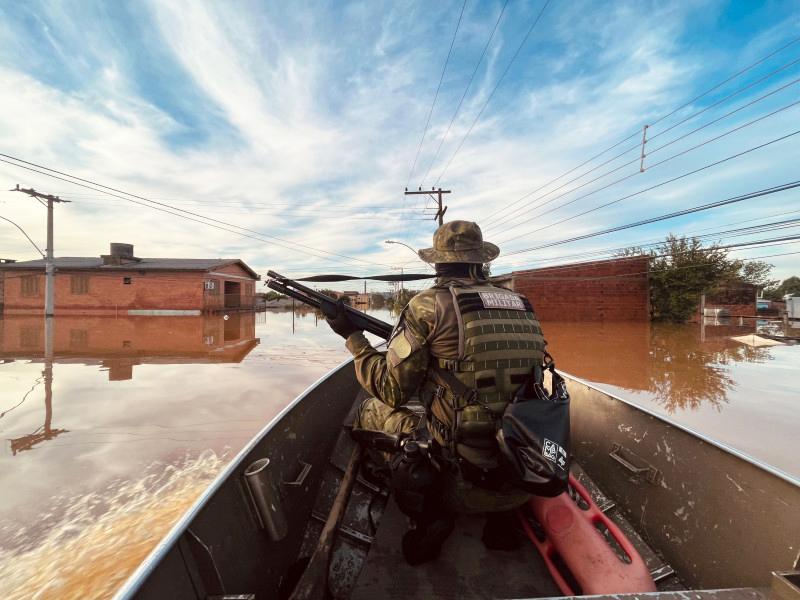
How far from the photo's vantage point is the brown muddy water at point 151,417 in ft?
9.27

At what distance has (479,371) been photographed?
1770 millimetres

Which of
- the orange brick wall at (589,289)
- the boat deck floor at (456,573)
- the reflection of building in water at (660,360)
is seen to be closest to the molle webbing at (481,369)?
the boat deck floor at (456,573)

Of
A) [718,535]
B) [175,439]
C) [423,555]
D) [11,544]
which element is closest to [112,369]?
[175,439]

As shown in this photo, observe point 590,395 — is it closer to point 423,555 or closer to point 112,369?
point 423,555

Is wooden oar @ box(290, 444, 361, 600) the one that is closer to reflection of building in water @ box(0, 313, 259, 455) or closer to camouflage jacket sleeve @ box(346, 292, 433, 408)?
camouflage jacket sleeve @ box(346, 292, 433, 408)

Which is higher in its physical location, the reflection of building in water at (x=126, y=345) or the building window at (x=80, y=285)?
the building window at (x=80, y=285)

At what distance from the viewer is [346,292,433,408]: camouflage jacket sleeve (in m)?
1.86

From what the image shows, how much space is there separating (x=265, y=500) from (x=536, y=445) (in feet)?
4.07

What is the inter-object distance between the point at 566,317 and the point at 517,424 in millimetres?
23202

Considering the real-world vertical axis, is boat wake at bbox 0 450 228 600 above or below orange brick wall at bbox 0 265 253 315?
below

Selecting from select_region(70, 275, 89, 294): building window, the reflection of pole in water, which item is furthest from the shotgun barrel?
select_region(70, 275, 89, 294): building window

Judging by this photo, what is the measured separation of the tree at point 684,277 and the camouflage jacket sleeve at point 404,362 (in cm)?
2492

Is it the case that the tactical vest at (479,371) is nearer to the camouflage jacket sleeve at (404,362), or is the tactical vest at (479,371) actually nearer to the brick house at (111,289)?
the camouflage jacket sleeve at (404,362)

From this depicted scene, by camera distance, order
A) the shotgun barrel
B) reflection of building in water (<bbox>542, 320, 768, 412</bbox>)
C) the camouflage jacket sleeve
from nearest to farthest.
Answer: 1. the camouflage jacket sleeve
2. the shotgun barrel
3. reflection of building in water (<bbox>542, 320, 768, 412</bbox>)
